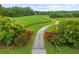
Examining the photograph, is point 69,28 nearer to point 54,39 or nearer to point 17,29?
point 54,39

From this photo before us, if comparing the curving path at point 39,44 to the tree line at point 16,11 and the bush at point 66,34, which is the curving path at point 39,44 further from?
the tree line at point 16,11

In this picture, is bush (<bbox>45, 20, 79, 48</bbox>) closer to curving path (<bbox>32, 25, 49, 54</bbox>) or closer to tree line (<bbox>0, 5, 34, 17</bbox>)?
curving path (<bbox>32, 25, 49, 54</bbox>)

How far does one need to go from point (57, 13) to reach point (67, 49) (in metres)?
0.63

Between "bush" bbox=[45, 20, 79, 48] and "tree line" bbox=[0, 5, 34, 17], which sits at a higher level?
"tree line" bbox=[0, 5, 34, 17]

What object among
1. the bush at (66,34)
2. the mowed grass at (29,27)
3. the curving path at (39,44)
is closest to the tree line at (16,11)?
the mowed grass at (29,27)

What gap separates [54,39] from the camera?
3926mm

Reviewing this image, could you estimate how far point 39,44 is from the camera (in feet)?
13.0

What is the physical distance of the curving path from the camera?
12.9 feet

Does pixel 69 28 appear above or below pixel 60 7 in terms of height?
below

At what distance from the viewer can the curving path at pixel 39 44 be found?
3.93 metres

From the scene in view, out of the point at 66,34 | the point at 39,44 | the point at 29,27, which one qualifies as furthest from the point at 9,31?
the point at 66,34

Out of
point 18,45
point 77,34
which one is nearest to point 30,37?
point 18,45

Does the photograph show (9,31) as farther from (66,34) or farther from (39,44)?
(66,34)

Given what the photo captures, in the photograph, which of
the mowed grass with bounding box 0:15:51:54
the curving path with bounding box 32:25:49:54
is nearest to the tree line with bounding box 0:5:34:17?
the mowed grass with bounding box 0:15:51:54
